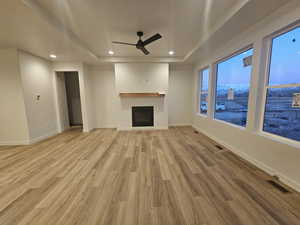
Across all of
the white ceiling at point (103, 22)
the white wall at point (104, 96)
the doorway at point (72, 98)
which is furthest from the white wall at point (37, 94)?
the white wall at point (104, 96)

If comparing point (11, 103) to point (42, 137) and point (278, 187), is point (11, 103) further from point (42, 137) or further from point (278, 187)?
point (278, 187)

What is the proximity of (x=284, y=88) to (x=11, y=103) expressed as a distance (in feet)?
19.8

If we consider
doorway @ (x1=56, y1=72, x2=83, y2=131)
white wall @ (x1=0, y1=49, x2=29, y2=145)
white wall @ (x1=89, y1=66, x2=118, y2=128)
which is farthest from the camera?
doorway @ (x1=56, y1=72, x2=83, y2=131)

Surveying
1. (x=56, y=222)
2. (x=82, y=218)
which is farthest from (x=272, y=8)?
(x=56, y=222)

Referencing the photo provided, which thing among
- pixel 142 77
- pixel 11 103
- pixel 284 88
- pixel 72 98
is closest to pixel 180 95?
pixel 142 77

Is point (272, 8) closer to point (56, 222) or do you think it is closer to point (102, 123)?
point (56, 222)

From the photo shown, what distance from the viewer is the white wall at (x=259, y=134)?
1768mm

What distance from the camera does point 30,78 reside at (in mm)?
3615

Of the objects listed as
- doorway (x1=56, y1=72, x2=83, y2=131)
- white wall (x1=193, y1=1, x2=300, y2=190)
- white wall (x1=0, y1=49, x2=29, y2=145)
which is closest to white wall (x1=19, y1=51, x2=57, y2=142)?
white wall (x1=0, y1=49, x2=29, y2=145)

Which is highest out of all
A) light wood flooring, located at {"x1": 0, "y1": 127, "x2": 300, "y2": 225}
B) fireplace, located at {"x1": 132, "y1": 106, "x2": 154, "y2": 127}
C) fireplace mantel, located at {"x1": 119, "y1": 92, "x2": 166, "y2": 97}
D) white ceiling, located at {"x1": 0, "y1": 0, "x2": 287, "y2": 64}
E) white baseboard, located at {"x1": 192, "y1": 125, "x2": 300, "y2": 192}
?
white ceiling, located at {"x1": 0, "y1": 0, "x2": 287, "y2": 64}

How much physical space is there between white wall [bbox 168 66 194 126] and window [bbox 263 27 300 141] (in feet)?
10.6

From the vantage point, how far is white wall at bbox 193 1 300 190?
5.80ft

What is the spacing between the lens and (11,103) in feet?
11.1

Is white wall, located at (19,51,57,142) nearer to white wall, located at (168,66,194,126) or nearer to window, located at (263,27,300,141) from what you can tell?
white wall, located at (168,66,194,126)
